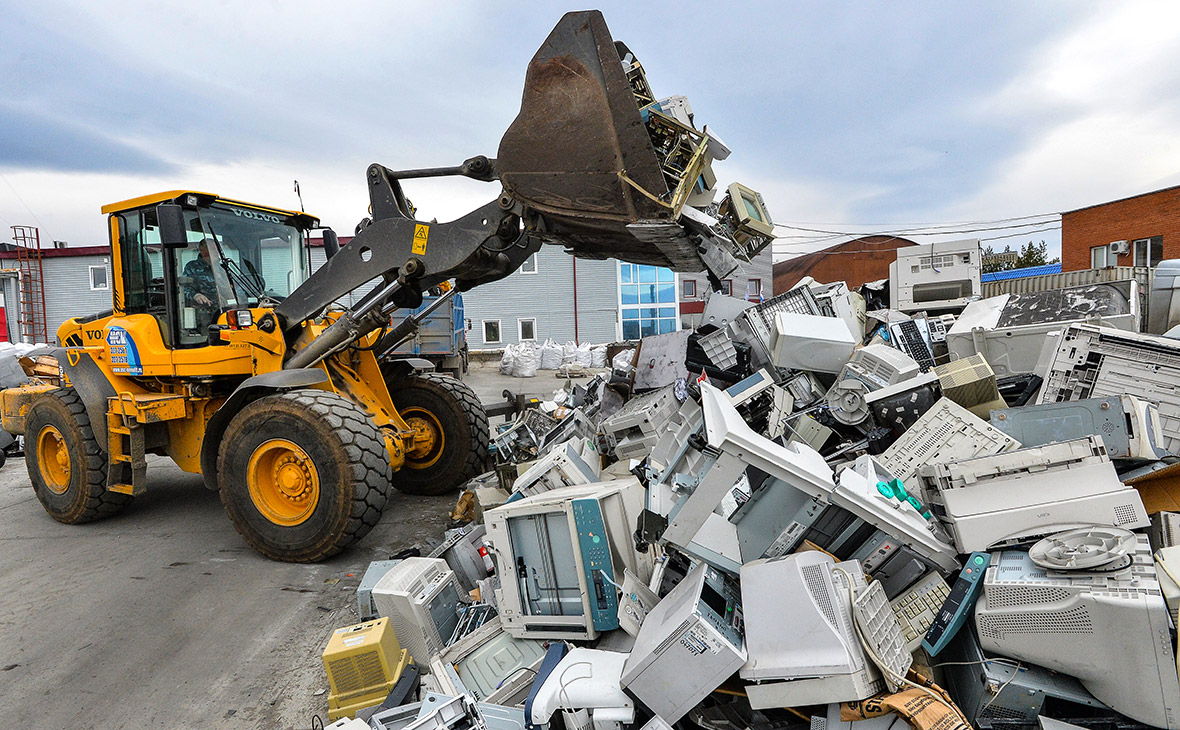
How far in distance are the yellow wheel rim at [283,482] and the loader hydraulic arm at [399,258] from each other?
0.72m

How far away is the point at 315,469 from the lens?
13.8 feet

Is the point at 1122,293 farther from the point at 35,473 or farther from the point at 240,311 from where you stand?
the point at 35,473

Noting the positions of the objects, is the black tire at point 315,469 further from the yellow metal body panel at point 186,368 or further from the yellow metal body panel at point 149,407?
A: the yellow metal body panel at point 149,407

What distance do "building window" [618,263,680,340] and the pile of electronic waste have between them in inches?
702

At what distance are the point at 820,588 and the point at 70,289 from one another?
2516cm

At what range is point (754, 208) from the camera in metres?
4.52

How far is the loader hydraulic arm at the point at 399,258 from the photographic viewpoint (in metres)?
4.01

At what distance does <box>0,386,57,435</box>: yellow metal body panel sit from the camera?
6.01 m

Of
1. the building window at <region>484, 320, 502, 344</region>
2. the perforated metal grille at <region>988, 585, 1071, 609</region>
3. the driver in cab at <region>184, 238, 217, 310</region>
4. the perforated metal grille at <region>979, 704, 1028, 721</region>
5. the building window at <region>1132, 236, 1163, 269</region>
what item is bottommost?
the perforated metal grille at <region>979, 704, 1028, 721</region>

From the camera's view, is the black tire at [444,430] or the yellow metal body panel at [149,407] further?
the black tire at [444,430]

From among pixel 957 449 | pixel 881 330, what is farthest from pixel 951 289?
pixel 957 449

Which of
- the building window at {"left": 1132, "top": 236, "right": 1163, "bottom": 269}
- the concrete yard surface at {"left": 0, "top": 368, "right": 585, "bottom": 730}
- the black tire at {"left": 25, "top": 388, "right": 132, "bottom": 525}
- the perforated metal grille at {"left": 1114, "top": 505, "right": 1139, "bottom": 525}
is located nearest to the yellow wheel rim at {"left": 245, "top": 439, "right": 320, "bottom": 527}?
the concrete yard surface at {"left": 0, "top": 368, "right": 585, "bottom": 730}

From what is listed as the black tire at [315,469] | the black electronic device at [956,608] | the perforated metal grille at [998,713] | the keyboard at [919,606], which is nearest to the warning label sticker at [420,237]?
the black tire at [315,469]

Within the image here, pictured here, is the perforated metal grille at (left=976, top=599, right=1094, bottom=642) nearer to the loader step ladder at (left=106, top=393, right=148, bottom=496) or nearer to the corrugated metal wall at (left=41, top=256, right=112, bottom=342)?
the loader step ladder at (left=106, top=393, right=148, bottom=496)
